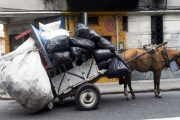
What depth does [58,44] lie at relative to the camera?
6121mm

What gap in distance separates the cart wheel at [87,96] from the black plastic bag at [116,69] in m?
0.58

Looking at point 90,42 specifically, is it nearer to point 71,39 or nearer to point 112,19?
point 71,39

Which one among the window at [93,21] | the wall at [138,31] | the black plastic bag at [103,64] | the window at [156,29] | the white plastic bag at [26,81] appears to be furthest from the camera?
the window at [156,29]

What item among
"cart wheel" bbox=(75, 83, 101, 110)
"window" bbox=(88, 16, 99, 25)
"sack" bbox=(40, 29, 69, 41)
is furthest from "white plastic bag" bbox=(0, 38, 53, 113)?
"window" bbox=(88, 16, 99, 25)

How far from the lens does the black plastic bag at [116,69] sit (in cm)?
662

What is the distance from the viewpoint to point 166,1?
12930 mm

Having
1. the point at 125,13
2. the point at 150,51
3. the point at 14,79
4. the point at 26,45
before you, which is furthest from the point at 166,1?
the point at 14,79

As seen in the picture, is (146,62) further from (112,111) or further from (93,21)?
(93,21)

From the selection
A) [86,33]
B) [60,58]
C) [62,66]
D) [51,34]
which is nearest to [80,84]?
[62,66]

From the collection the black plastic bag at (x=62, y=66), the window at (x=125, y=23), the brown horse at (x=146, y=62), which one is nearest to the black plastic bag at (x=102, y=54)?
the black plastic bag at (x=62, y=66)

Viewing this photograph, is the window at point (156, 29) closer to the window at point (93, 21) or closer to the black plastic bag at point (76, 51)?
the window at point (93, 21)

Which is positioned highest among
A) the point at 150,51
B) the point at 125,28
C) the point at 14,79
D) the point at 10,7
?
the point at 10,7

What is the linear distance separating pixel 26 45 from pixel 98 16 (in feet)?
22.8

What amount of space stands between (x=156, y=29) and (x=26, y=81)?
9469 mm
